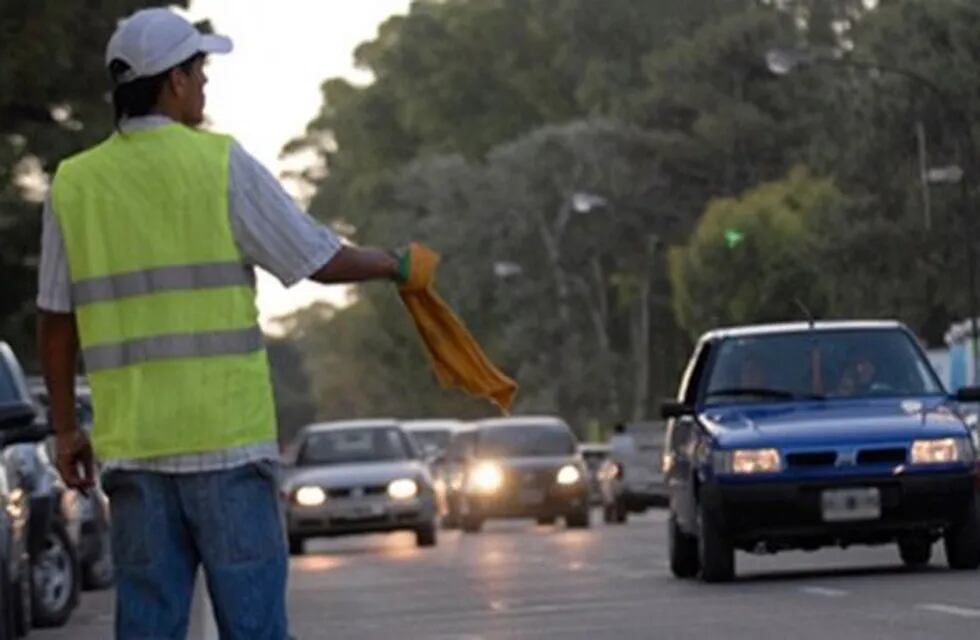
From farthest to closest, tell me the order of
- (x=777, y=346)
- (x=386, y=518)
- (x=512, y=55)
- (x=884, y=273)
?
(x=512, y=55) < (x=884, y=273) < (x=386, y=518) < (x=777, y=346)

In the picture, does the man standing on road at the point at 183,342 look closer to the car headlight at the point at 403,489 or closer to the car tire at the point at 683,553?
the car tire at the point at 683,553

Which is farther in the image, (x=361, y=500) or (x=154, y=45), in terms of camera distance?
(x=361, y=500)

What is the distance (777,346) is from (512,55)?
10928cm

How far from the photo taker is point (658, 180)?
383ft

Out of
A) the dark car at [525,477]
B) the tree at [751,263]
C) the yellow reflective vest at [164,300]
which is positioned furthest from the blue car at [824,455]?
the tree at [751,263]

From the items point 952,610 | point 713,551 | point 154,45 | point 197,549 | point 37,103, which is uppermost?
point 37,103

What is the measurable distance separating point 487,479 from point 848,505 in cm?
3016

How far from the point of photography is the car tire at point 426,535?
42312 millimetres

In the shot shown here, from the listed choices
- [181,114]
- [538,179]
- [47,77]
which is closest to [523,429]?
[47,77]

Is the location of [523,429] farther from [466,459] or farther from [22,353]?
[22,353]

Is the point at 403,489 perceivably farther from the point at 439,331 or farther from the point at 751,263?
the point at 751,263

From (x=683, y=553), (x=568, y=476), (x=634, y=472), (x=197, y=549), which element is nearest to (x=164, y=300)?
(x=197, y=549)

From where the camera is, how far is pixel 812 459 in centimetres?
2342

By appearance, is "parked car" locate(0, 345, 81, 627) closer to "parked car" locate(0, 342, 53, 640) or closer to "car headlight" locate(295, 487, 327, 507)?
"parked car" locate(0, 342, 53, 640)
